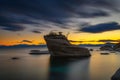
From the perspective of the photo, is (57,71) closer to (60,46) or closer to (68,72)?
(68,72)

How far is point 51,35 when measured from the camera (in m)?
103

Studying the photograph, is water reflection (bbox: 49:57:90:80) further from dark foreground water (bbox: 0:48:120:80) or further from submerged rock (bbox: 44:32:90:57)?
submerged rock (bbox: 44:32:90:57)

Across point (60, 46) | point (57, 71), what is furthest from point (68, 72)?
point (60, 46)

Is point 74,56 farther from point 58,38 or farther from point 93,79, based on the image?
point 93,79

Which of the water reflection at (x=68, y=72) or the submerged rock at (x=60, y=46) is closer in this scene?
the water reflection at (x=68, y=72)

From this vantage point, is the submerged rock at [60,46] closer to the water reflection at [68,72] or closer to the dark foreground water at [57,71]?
the dark foreground water at [57,71]

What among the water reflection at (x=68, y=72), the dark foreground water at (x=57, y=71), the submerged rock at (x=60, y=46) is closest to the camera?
the water reflection at (x=68, y=72)

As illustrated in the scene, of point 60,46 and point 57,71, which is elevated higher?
point 60,46

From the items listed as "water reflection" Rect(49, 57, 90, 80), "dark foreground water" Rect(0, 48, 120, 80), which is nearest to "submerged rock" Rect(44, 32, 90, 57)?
"dark foreground water" Rect(0, 48, 120, 80)

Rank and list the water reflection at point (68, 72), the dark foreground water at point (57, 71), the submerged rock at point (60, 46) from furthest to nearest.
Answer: the submerged rock at point (60, 46)
the dark foreground water at point (57, 71)
the water reflection at point (68, 72)

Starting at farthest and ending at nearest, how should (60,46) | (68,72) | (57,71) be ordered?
1. (60,46)
2. (57,71)
3. (68,72)

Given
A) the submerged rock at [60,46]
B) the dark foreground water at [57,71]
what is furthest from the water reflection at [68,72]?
the submerged rock at [60,46]

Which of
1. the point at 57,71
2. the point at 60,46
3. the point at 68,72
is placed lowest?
the point at 68,72

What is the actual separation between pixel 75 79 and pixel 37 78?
833 centimetres
